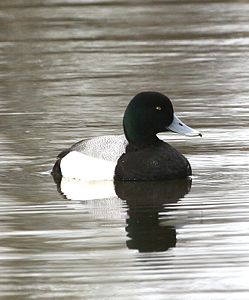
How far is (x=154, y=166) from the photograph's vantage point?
484 inches

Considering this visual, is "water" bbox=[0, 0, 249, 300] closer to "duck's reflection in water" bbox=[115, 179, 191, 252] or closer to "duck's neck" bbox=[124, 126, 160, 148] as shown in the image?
"duck's reflection in water" bbox=[115, 179, 191, 252]

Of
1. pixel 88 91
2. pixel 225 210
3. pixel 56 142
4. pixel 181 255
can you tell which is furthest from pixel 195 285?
pixel 88 91

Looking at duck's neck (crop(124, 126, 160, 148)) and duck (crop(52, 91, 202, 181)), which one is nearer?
duck (crop(52, 91, 202, 181))

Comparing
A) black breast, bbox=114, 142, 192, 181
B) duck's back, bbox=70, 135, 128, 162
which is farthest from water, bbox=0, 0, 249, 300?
duck's back, bbox=70, 135, 128, 162

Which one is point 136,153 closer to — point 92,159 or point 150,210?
point 92,159

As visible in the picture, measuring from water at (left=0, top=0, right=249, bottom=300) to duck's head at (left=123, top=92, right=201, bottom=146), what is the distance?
480mm

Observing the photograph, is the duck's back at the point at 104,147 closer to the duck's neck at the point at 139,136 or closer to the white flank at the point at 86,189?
the duck's neck at the point at 139,136

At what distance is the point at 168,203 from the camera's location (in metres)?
11.3

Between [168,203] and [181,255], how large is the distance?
2178mm

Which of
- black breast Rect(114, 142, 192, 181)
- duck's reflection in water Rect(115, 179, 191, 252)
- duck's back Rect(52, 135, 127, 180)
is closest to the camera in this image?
duck's reflection in water Rect(115, 179, 191, 252)

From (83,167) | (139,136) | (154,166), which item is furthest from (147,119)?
(83,167)

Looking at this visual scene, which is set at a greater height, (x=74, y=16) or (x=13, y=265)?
(x=13, y=265)

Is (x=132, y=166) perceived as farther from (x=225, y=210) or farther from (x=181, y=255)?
(x=181, y=255)

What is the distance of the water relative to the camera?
865cm
